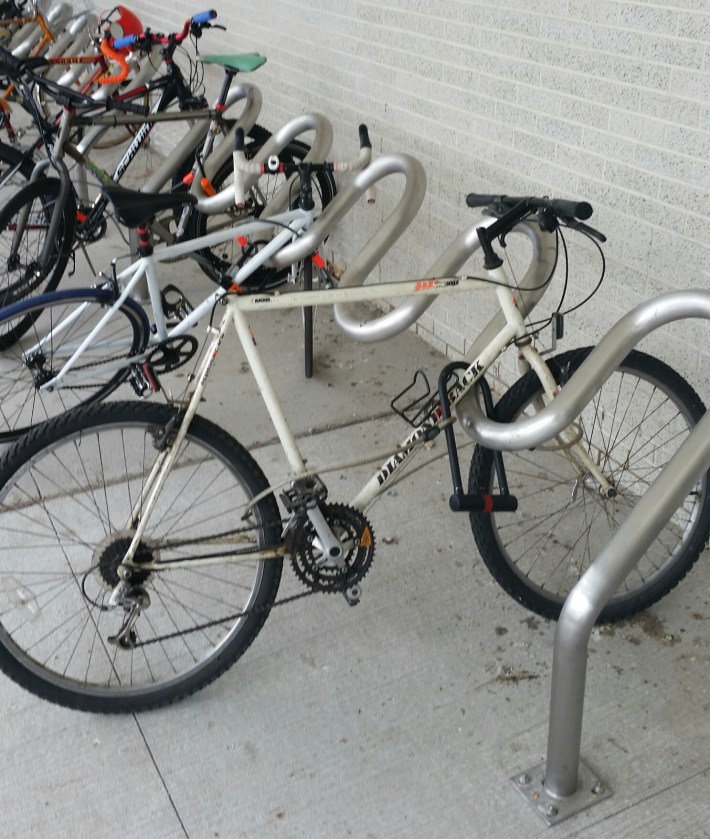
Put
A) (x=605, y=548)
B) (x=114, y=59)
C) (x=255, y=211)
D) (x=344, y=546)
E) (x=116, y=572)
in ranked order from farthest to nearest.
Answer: (x=114, y=59)
(x=255, y=211)
(x=344, y=546)
(x=116, y=572)
(x=605, y=548)

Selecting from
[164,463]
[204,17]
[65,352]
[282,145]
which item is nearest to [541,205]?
[164,463]

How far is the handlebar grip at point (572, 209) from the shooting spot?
211 centimetres

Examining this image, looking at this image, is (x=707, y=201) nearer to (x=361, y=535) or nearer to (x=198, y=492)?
(x=361, y=535)

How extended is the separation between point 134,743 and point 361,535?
2.54ft

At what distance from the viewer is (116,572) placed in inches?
88.1

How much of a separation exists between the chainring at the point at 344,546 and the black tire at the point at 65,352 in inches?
52.9

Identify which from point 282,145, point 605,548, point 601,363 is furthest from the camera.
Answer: point 282,145

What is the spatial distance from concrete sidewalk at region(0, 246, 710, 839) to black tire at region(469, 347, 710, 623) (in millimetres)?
115

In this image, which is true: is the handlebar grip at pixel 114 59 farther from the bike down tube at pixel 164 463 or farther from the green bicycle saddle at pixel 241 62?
the bike down tube at pixel 164 463

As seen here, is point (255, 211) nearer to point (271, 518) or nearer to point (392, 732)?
point (271, 518)

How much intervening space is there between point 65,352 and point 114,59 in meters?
2.23

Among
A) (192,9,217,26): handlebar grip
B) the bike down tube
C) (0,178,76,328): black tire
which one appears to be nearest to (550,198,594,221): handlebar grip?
the bike down tube

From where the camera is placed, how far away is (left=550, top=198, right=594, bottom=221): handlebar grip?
2.11 metres

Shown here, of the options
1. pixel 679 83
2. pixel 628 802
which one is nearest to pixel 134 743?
pixel 628 802
